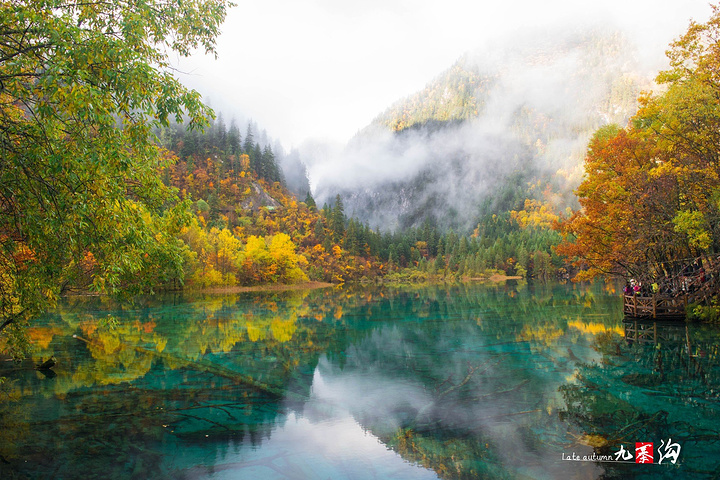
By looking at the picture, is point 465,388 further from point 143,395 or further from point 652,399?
point 143,395

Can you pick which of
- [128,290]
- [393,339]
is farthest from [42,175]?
[393,339]

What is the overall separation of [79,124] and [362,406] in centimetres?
986

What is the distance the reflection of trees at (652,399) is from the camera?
8.84 meters

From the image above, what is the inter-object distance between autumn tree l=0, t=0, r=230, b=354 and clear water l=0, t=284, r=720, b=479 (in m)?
3.01

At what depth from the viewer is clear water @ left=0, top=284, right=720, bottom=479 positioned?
8391 millimetres

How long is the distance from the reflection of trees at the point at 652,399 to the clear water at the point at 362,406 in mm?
58

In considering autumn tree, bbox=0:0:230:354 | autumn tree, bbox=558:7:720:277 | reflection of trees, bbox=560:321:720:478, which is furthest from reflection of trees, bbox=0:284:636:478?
autumn tree, bbox=558:7:720:277

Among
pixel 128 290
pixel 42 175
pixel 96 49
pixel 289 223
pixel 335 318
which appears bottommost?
pixel 335 318

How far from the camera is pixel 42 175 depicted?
6.77 metres

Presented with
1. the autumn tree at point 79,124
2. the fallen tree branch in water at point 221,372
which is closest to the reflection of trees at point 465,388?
the fallen tree branch in water at point 221,372

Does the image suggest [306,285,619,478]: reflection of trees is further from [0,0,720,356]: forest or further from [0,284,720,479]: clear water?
[0,0,720,356]: forest

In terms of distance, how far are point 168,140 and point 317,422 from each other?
12428 centimetres

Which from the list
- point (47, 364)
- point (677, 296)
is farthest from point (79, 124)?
point (677, 296)

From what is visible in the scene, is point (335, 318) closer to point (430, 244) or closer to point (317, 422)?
point (317, 422)
